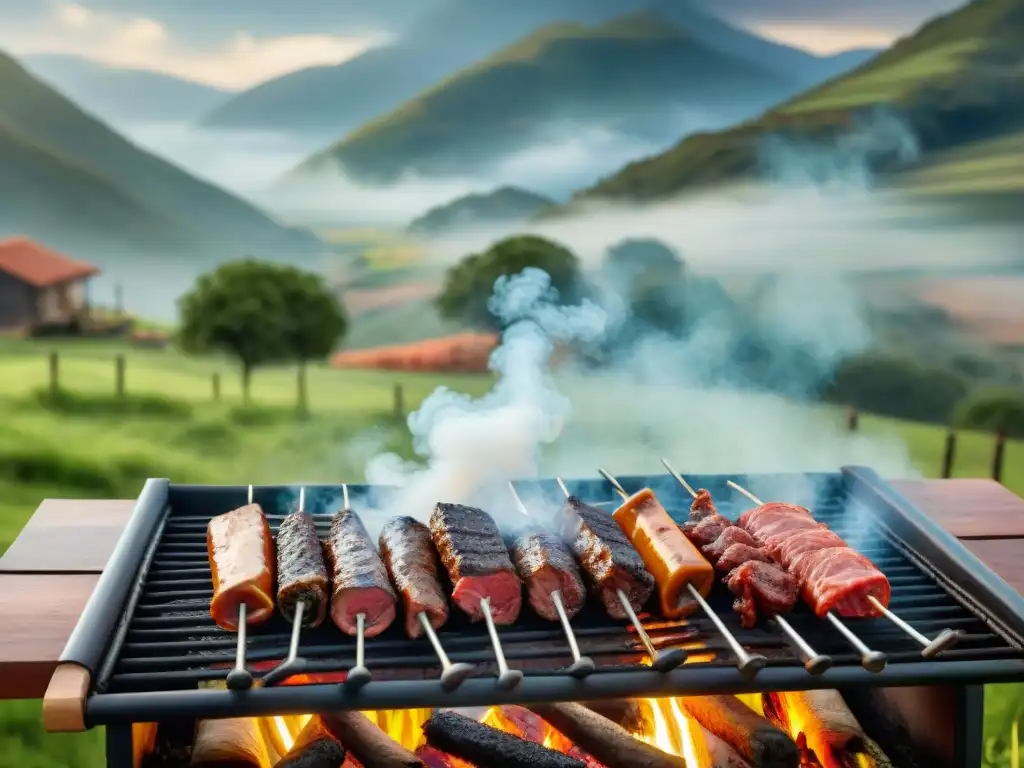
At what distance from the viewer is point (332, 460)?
6.37m

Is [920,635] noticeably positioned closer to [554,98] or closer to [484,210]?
[484,210]

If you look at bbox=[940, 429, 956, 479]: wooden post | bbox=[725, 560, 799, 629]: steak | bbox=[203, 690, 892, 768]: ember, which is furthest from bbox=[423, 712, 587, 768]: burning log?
bbox=[940, 429, 956, 479]: wooden post

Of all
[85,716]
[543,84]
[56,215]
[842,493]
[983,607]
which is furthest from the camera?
[543,84]

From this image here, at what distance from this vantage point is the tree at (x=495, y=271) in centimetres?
642

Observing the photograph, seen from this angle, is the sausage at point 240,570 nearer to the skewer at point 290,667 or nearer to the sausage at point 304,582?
Result: the sausage at point 304,582

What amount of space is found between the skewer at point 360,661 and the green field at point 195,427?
12.5ft

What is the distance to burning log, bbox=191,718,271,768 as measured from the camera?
100.0 inches

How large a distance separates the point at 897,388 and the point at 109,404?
5314 mm

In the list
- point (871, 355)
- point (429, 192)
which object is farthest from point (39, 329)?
point (871, 355)

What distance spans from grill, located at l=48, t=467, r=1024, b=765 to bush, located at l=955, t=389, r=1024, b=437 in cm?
367

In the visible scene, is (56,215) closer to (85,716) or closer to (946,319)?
(85,716)

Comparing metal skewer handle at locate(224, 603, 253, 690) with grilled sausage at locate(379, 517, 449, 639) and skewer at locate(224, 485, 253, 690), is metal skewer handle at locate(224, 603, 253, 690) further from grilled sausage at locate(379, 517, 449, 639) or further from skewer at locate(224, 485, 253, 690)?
grilled sausage at locate(379, 517, 449, 639)

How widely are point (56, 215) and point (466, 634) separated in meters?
4.97

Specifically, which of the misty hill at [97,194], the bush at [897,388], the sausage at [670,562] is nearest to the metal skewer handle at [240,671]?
the sausage at [670,562]
